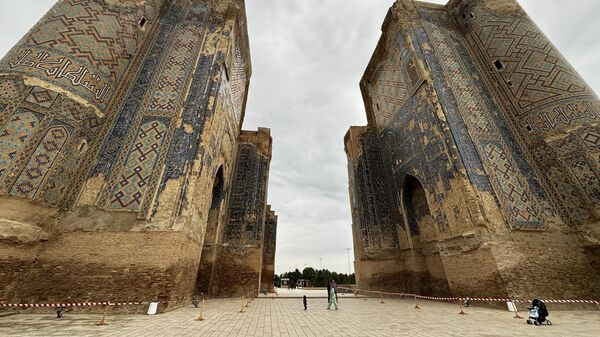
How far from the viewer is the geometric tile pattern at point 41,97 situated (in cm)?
523

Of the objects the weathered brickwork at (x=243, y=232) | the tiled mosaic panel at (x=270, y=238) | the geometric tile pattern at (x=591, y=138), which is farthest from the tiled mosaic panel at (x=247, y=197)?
the geometric tile pattern at (x=591, y=138)

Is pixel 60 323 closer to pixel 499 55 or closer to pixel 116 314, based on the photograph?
pixel 116 314

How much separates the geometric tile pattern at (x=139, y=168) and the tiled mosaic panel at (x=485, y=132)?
9.27 metres

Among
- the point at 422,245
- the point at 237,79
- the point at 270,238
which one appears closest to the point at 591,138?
the point at 422,245

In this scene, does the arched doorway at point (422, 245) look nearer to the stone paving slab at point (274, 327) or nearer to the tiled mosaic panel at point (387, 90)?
the tiled mosaic panel at point (387, 90)

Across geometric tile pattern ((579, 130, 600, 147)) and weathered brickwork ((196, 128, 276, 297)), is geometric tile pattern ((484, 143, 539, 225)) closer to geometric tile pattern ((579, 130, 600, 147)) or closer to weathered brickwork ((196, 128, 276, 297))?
geometric tile pattern ((579, 130, 600, 147))

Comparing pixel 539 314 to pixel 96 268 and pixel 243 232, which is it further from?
pixel 243 232

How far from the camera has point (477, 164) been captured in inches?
292

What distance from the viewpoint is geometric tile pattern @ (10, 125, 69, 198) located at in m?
4.76

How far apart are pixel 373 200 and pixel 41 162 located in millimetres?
10842

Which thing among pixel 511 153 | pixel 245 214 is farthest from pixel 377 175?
pixel 245 214

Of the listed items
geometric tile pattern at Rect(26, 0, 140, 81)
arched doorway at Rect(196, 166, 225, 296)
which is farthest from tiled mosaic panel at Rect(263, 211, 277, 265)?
geometric tile pattern at Rect(26, 0, 140, 81)

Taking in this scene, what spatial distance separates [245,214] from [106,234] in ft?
18.8

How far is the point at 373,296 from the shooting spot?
10.1 metres
